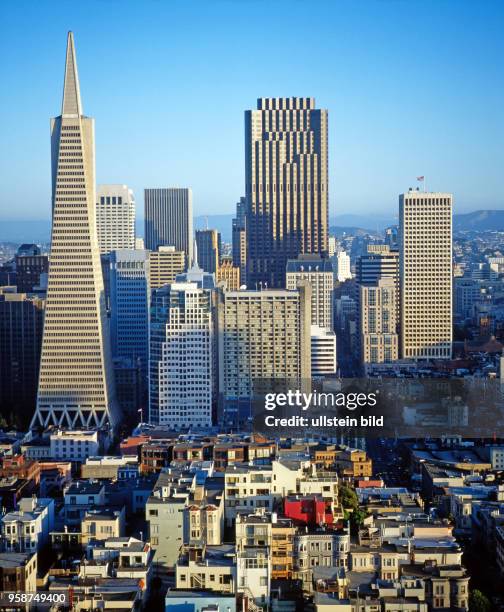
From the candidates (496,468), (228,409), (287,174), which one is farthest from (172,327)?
(287,174)

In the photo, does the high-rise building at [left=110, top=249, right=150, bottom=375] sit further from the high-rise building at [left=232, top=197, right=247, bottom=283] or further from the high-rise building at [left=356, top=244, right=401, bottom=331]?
the high-rise building at [left=232, top=197, right=247, bottom=283]

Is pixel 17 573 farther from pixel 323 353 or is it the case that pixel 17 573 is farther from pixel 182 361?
pixel 323 353

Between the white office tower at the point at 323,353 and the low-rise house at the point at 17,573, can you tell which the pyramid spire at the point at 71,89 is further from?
the low-rise house at the point at 17,573

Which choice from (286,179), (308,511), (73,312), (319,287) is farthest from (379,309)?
(308,511)

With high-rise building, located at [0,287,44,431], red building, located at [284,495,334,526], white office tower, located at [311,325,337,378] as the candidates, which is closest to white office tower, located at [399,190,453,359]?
white office tower, located at [311,325,337,378]

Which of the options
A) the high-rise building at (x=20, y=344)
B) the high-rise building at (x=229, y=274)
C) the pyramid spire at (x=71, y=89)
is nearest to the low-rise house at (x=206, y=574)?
the pyramid spire at (x=71, y=89)

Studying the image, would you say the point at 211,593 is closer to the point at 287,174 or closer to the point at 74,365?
the point at 74,365
